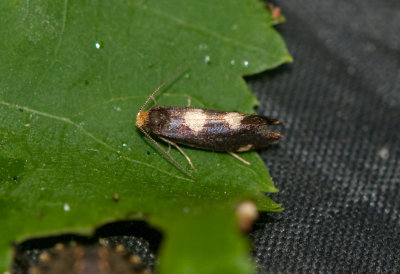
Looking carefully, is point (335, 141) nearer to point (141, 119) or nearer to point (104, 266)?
point (141, 119)

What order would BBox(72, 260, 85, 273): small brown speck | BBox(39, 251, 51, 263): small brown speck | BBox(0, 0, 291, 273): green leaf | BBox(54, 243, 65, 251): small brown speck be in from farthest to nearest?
BBox(0, 0, 291, 273): green leaf → BBox(54, 243, 65, 251): small brown speck → BBox(39, 251, 51, 263): small brown speck → BBox(72, 260, 85, 273): small brown speck

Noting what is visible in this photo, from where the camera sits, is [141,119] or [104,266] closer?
[104,266]

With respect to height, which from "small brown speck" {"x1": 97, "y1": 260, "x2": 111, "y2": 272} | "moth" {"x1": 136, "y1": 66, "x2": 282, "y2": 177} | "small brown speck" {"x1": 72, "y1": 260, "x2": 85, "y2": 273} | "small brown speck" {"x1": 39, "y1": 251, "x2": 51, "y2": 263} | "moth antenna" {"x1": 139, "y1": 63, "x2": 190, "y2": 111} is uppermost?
"moth antenna" {"x1": 139, "y1": 63, "x2": 190, "y2": 111}

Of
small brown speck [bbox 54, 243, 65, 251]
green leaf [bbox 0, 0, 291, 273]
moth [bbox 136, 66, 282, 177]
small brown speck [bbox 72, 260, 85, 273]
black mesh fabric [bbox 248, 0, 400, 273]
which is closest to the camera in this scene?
small brown speck [bbox 72, 260, 85, 273]

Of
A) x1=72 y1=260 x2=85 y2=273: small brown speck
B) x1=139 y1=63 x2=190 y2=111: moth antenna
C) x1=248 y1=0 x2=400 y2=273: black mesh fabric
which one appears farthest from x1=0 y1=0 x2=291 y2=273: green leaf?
x1=248 y1=0 x2=400 y2=273: black mesh fabric

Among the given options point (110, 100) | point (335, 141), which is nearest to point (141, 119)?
point (110, 100)

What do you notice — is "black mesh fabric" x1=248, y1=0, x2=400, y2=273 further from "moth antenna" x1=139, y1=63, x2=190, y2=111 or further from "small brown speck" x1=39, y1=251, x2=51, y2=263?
"small brown speck" x1=39, y1=251, x2=51, y2=263

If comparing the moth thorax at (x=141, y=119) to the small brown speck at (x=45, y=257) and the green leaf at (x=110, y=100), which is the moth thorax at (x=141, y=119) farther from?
the small brown speck at (x=45, y=257)

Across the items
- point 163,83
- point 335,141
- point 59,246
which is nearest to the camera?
point 59,246
